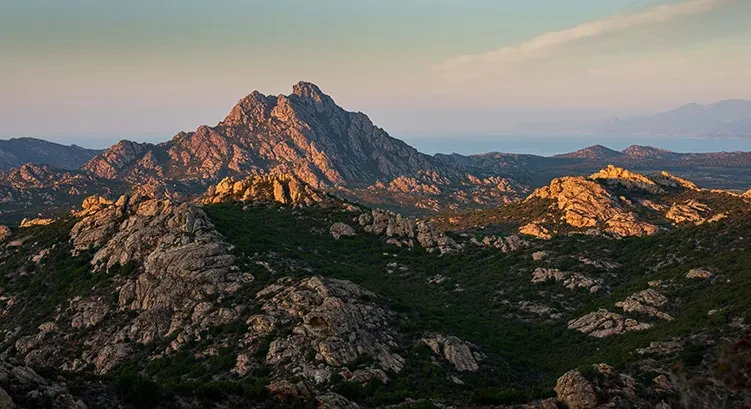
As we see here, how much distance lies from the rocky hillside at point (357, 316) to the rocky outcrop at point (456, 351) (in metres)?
0.18

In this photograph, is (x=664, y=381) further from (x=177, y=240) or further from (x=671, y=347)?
(x=177, y=240)

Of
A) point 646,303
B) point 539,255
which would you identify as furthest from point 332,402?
point 539,255

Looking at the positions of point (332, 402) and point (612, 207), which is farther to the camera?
point (612, 207)

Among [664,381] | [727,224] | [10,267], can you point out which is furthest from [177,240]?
[727,224]

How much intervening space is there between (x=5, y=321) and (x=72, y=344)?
1577 centimetres

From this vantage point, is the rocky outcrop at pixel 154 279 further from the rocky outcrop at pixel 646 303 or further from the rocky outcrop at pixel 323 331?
the rocky outcrop at pixel 646 303

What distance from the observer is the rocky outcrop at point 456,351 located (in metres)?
41.5

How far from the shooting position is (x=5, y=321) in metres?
58.1

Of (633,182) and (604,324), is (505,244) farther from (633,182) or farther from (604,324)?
(633,182)

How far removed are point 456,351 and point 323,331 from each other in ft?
41.4

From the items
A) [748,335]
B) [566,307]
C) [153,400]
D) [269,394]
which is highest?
[748,335]

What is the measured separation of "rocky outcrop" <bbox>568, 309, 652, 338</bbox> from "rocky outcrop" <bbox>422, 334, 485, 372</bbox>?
1506 centimetres

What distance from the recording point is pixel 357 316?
46.6 meters

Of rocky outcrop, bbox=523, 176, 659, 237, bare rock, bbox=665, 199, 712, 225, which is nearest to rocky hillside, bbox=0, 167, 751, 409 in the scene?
rocky outcrop, bbox=523, 176, 659, 237
